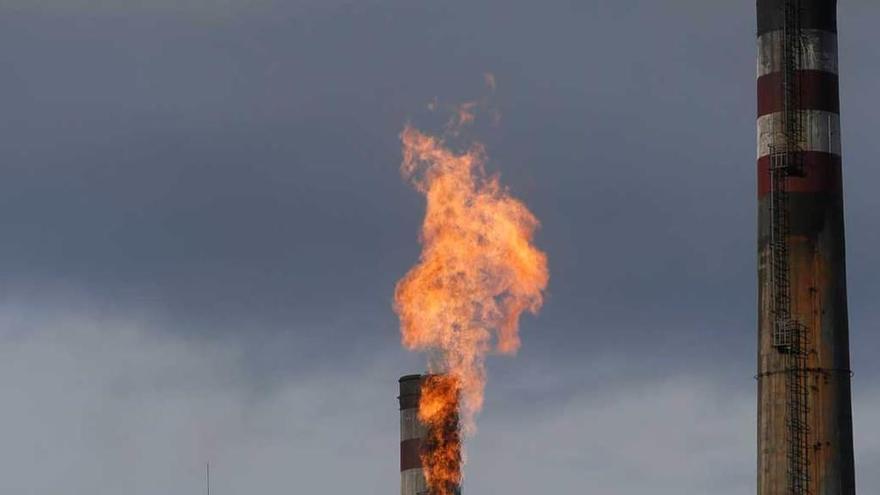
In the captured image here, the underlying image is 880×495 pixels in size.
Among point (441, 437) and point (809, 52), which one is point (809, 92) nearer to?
point (809, 52)

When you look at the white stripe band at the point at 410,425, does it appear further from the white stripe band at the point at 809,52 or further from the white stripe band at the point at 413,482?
the white stripe band at the point at 809,52

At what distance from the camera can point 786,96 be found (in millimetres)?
68938

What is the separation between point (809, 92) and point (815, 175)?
2.35 m

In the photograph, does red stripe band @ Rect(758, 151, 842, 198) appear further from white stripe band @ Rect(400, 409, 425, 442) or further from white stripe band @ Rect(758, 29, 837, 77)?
white stripe band @ Rect(400, 409, 425, 442)

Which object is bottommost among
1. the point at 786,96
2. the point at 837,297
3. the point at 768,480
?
the point at 768,480

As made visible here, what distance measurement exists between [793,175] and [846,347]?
504cm

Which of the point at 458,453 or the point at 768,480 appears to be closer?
the point at 768,480

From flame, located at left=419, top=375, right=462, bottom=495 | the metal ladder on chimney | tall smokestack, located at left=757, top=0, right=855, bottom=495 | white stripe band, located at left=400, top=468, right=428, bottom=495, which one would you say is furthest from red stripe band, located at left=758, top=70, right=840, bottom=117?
white stripe band, located at left=400, top=468, right=428, bottom=495

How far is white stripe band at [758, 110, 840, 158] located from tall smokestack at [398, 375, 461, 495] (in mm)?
22286

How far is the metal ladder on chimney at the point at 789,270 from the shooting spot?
67.9 metres

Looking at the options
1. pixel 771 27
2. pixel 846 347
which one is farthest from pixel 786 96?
pixel 846 347

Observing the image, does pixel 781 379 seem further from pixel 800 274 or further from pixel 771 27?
pixel 771 27

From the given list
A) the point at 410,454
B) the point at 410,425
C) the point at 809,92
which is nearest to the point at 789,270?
the point at 809,92

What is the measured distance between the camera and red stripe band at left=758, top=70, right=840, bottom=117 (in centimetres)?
6900
